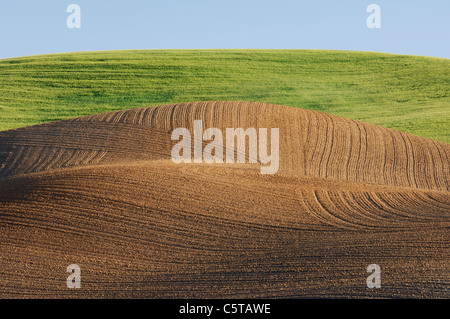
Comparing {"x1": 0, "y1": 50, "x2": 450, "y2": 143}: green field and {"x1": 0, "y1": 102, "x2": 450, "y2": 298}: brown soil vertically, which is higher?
{"x1": 0, "y1": 50, "x2": 450, "y2": 143}: green field

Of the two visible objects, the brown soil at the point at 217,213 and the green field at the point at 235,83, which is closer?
the brown soil at the point at 217,213

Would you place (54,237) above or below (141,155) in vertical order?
below

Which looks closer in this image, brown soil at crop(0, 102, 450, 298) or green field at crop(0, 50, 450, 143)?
brown soil at crop(0, 102, 450, 298)

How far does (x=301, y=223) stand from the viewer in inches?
473

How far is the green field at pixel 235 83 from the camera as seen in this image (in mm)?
32250

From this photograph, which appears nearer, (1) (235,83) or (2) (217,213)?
(2) (217,213)

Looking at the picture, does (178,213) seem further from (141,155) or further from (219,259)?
(141,155)

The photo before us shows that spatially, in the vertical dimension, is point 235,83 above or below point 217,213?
above

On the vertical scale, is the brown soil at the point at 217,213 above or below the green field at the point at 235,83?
below

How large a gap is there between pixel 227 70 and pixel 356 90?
899 cm

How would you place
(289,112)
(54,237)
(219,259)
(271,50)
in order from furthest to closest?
1. (271,50)
2. (289,112)
3. (54,237)
4. (219,259)

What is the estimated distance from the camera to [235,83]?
36.2 m

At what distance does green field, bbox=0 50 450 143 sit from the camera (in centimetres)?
3225
